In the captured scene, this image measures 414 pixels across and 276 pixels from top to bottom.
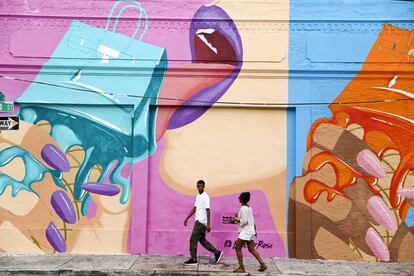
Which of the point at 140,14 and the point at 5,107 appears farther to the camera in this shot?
the point at 140,14

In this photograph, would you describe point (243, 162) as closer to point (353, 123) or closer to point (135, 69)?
point (353, 123)

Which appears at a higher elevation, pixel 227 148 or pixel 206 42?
pixel 206 42

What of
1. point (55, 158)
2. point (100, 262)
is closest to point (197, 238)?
point (100, 262)

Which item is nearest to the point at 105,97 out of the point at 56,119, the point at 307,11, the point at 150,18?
the point at 56,119

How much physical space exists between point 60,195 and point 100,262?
6.63 feet

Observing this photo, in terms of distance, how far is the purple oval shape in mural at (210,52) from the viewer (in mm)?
10422

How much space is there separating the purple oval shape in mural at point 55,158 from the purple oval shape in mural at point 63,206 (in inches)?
22.8

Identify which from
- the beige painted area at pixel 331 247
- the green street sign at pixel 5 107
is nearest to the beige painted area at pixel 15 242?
the green street sign at pixel 5 107

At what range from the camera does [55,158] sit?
1040 cm

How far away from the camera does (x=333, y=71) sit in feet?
34.0

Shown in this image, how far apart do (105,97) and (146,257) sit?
12.4 ft

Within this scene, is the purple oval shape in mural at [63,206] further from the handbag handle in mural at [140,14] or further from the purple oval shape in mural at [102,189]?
the handbag handle in mural at [140,14]

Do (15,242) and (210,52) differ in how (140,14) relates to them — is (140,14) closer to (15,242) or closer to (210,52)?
(210,52)

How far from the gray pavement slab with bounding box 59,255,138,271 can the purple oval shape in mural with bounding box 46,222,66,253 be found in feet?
1.96
